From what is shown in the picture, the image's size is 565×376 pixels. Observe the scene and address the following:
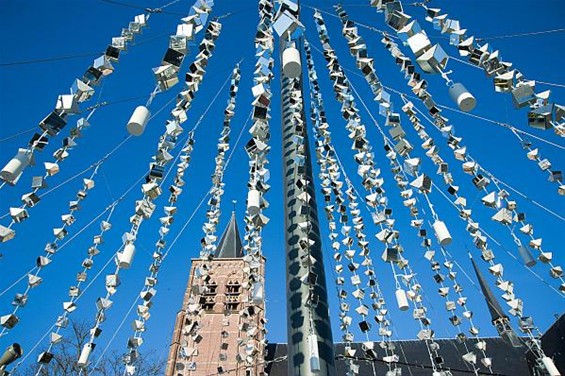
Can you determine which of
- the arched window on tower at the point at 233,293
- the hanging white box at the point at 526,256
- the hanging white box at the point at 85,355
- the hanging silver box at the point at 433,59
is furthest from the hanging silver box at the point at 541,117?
the arched window on tower at the point at 233,293

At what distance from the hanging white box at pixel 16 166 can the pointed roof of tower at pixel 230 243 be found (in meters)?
27.9

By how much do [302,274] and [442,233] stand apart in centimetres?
115

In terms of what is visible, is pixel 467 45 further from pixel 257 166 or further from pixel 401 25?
pixel 257 166

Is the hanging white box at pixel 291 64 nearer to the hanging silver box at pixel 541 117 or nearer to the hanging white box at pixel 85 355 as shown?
the hanging silver box at pixel 541 117

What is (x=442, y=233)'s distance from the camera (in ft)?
9.14

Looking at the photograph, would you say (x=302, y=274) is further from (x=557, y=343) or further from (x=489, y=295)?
(x=489, y=295)

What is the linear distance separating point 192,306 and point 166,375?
21898 mm

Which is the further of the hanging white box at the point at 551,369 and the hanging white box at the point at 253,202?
the hanging white box at the point at 551,369

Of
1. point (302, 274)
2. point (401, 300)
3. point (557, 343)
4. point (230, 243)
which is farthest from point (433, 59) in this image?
point (230, 243)

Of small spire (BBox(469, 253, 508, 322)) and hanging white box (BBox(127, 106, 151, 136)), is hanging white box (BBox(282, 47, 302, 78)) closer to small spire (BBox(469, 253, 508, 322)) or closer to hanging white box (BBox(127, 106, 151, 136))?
hanging white box (BBox(127, 106, 151, 136))

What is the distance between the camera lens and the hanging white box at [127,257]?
307 cm

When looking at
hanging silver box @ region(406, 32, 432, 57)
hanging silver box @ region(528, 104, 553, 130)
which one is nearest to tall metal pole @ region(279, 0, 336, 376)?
hanging silver box @ region(406, 32, 432, 57)

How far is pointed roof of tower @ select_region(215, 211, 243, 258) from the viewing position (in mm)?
31259

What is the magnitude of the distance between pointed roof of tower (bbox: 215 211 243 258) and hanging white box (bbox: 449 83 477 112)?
28593 millimetres
